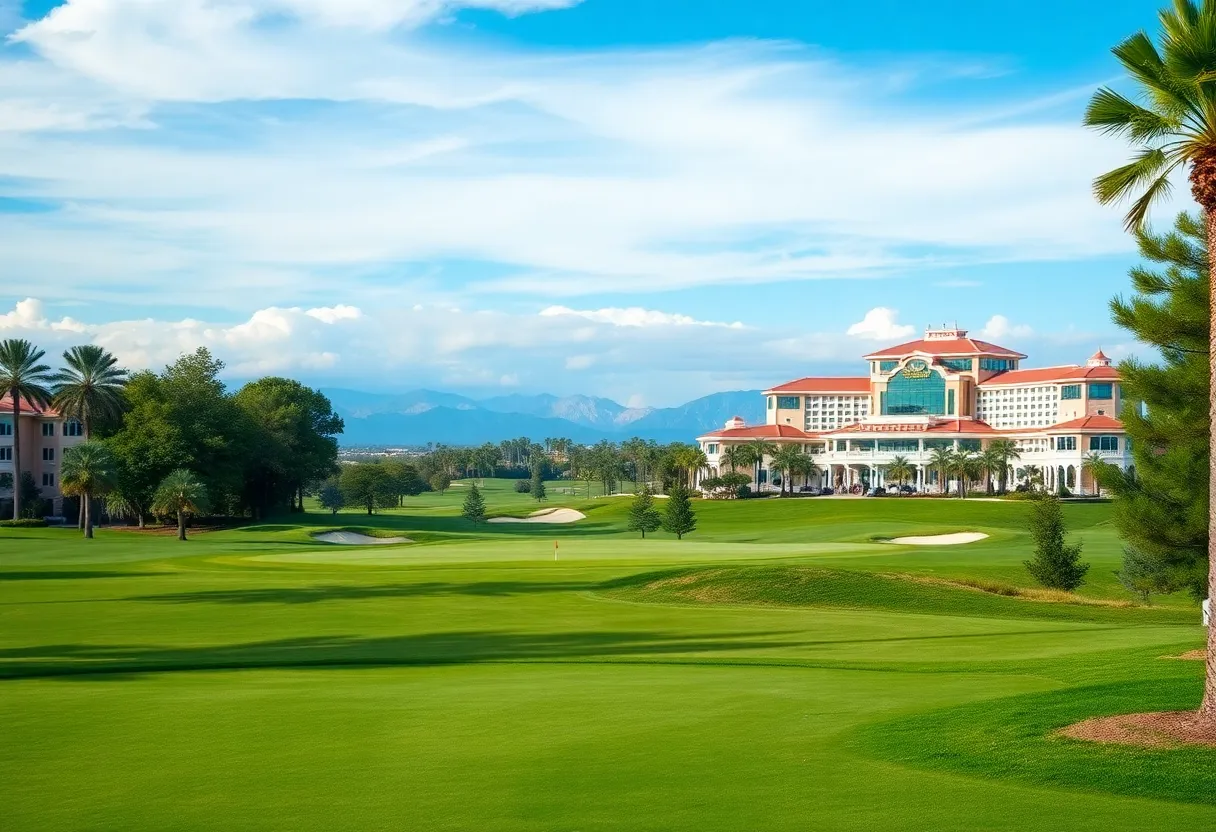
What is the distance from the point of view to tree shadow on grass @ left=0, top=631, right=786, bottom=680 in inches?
883

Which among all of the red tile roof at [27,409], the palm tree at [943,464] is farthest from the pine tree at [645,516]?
the red tile roof at [27,409]

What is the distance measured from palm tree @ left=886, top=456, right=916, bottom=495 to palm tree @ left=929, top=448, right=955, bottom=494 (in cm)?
263

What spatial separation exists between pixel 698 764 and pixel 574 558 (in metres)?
44.9

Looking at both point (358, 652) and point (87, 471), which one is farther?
point (87, 471)

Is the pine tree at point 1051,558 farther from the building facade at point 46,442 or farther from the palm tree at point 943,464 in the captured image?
the building facade at point 46,442

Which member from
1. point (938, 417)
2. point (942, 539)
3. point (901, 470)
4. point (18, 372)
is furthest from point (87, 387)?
point (938, 417)

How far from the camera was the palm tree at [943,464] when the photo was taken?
116 m

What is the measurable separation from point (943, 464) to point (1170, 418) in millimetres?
89165

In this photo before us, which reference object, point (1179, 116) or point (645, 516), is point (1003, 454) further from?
point (1179, 116)

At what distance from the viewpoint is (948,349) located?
152375 millimetres

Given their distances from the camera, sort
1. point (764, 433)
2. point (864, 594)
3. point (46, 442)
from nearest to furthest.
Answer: point (864, 594) < point (46, 442) < point (764, 433)

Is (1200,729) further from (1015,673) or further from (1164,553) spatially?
(1164,553)

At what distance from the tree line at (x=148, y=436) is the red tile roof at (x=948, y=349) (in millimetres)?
80683

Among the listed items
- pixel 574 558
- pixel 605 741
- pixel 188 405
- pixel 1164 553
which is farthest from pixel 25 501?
pixel 605 741
